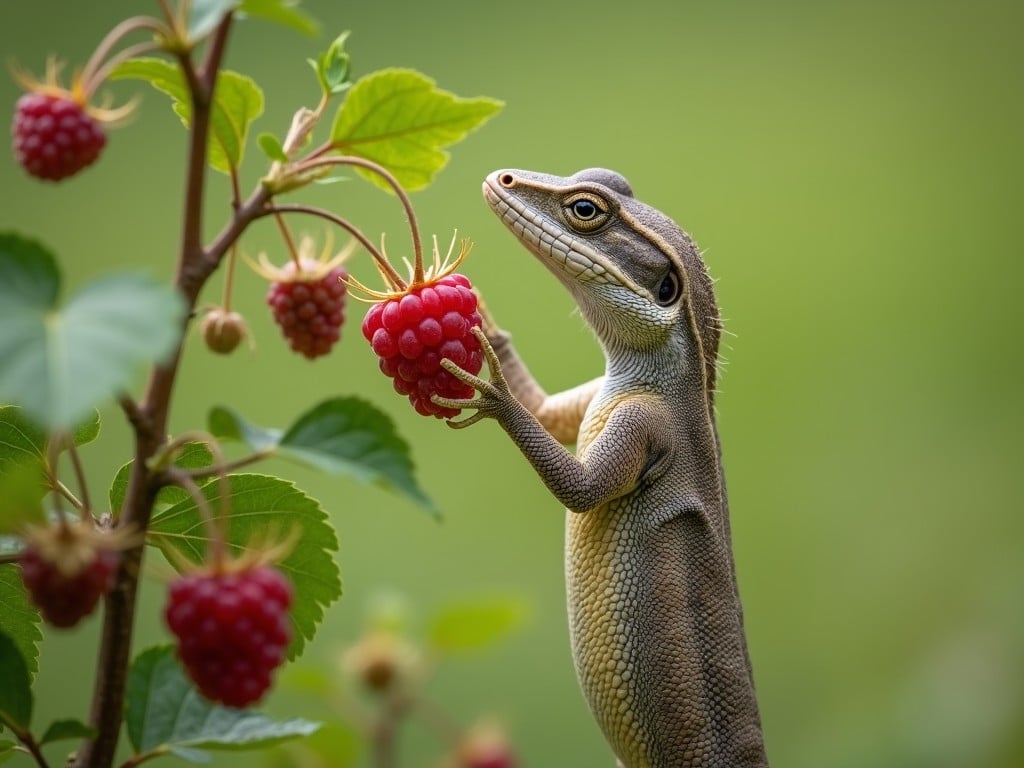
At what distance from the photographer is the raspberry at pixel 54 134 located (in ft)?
3.58

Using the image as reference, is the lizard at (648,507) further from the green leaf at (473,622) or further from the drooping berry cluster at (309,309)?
the drooping berry cluster at (309,309)

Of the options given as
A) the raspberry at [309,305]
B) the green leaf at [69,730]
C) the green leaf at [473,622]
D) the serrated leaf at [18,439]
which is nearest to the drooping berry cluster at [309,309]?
the raspberry at [309,305]

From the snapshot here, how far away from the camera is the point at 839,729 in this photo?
4.84m

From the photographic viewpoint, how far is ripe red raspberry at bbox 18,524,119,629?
2.92 feet

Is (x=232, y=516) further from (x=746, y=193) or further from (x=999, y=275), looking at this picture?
(x=999, y=275)

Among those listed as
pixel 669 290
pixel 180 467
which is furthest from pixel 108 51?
pixel 669 290

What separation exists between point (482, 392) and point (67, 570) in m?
0.79

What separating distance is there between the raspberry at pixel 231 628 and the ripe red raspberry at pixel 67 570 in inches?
2.9

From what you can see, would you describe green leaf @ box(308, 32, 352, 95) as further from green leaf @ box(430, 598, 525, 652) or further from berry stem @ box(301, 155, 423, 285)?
green leaf @ box(430, 598, 525, 652)

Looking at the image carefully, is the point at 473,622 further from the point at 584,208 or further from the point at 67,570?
the point at 67,570

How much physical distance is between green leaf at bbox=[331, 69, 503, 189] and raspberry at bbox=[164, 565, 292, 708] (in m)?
0.61

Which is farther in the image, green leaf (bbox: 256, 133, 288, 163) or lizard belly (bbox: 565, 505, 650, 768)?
lizard belly (bbox: 565, 505, 650, 768)

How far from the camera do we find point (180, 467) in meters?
1.27

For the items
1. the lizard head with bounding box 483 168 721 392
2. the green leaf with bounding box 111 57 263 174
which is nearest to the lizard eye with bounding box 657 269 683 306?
the lizard head with bounding box 483 168 721 392
